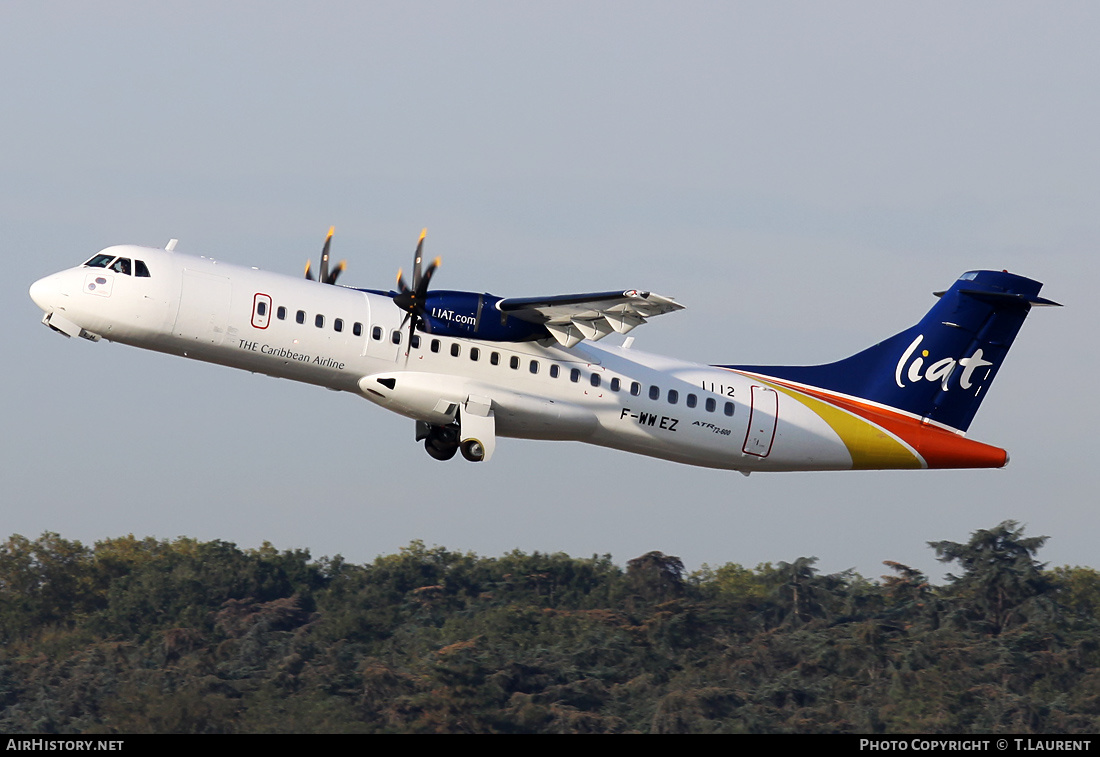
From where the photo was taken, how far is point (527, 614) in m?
57.3

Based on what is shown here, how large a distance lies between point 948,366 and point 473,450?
38.1 ft

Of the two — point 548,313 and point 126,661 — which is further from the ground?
point 548,313

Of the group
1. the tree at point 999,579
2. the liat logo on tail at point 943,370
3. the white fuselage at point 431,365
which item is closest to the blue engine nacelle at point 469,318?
the white fuselage at point 431,365

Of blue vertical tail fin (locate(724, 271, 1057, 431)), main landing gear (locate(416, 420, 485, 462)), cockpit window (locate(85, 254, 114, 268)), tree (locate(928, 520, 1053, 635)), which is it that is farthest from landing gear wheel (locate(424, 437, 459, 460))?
tree (locate(928, 520, 1053, 635))

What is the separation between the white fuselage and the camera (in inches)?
1025

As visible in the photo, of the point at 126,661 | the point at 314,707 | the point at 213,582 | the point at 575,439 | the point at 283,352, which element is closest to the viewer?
the point at 283,352

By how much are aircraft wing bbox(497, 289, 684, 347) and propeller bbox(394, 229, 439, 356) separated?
1562mm

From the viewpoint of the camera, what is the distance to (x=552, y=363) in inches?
1126

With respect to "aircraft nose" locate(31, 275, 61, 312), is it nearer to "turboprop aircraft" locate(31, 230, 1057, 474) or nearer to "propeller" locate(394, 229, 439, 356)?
"turboprop aircraft" locate(31, 230, 1057, 474)

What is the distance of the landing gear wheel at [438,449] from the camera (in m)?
29.6

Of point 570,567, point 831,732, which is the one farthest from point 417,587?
point 831,732

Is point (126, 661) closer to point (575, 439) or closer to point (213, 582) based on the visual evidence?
point (213, 582)

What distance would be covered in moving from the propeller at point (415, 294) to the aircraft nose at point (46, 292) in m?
6.60

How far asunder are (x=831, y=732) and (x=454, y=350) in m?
28.8
